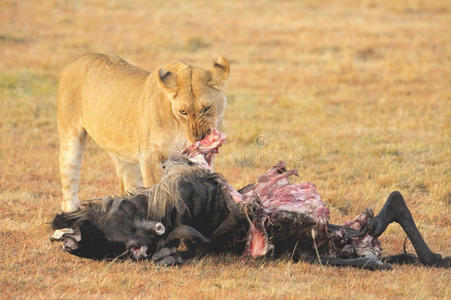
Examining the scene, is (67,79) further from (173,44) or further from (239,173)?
(173,44)

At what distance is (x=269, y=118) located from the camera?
12031mm

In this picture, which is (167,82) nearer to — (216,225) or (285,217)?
(216,225)

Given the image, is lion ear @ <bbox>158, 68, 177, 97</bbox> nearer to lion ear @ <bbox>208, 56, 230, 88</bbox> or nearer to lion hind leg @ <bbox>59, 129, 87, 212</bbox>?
lion ear @ <bbox>208, 56, 230, 88</bbox>

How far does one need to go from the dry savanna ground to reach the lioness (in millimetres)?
766

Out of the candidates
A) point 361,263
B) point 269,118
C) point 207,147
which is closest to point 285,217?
point 361,263

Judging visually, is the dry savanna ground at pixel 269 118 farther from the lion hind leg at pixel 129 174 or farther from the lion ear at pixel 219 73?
the lion ear at pixel 219 73

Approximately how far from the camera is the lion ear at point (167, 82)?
5.50 meters

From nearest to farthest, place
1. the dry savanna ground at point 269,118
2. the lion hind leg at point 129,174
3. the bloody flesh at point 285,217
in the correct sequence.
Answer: the dry savanna ground at point 269,118, the bloody flesh at point 285,217, the lion hind leg at point 129,174

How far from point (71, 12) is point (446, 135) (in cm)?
1690

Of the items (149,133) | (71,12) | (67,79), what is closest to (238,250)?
(149,133)

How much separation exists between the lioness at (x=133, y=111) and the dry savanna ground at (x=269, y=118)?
0.77m

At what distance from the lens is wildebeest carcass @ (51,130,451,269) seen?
4699 millimetres

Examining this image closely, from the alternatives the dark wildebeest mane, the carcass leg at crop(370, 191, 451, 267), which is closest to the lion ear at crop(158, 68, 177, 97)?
the dark wildebeest mane

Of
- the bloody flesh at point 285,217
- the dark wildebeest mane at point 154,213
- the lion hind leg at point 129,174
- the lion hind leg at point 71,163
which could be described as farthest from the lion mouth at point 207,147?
the lion hind leg at point 71,163
